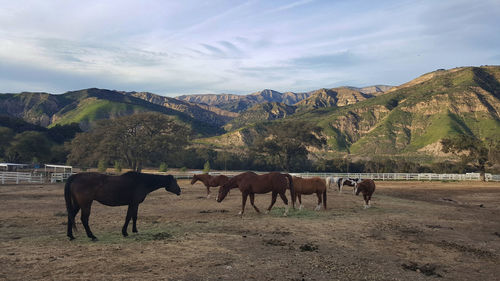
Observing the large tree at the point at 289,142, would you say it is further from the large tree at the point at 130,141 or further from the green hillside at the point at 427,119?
the green hillside at the point at 427,119

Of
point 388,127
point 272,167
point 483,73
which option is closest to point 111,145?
point 272,167

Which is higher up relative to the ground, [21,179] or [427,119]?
[427,119]

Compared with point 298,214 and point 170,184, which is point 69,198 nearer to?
point 170,184

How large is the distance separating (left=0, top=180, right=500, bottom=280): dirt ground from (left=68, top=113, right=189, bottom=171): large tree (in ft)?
137

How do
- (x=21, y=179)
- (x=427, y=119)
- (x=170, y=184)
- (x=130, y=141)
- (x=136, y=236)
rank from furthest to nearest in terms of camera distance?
(x=427, y=119) < (x=130, y=141) < (x=21, y=179) < (x=170, y=184) < (x=136, y=236)

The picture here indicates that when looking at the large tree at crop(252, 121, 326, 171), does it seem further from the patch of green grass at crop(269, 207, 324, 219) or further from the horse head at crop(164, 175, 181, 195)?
the horse head at crop(164, 175, 181, 195)

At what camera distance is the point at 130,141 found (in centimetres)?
5656

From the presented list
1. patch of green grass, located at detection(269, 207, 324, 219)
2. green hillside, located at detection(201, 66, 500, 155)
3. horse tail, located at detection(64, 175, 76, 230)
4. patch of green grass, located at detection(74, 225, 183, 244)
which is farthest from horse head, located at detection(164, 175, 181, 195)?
green hillside, located at detection(201, 66, 500, 155)

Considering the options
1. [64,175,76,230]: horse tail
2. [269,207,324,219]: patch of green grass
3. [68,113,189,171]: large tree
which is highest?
[68,113,189,171]: large tree

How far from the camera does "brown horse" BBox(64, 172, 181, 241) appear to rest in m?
9.72

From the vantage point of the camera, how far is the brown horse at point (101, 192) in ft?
31.9

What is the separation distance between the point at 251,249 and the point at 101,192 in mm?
5209

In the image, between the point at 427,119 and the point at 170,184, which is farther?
the point at 427,119

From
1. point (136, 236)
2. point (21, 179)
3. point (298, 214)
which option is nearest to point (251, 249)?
point (136, 236)
